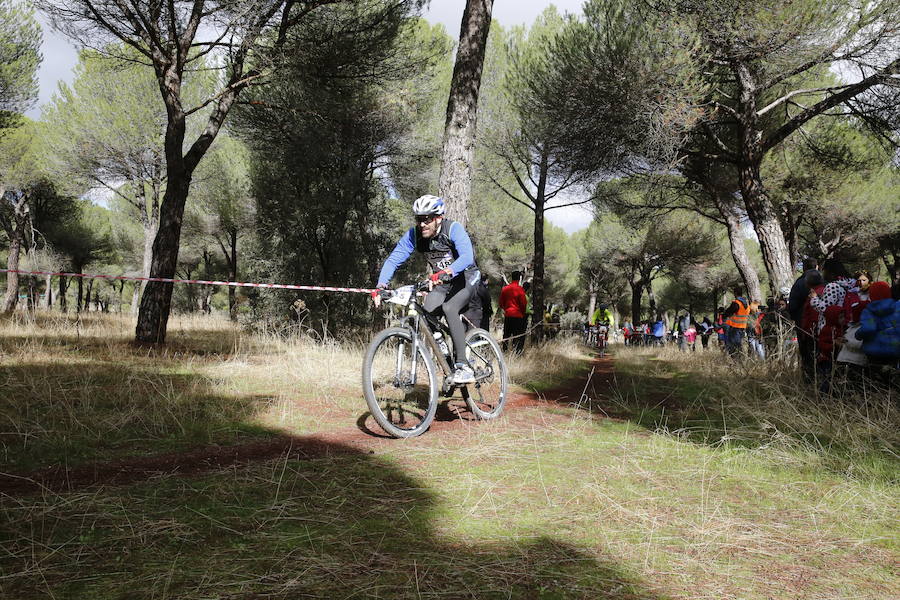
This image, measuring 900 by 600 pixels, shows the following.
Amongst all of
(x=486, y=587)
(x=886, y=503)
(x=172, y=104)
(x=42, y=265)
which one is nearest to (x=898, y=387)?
(x=886, y=503)

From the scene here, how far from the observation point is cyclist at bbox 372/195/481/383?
13.7ft

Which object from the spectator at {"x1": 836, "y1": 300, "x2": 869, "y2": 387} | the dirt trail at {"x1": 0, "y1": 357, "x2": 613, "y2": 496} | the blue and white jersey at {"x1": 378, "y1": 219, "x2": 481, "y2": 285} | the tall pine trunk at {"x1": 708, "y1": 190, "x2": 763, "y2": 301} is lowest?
the dirt trail at {"x1": 0, "y1": 357, "x2": 613, "y2": 496}

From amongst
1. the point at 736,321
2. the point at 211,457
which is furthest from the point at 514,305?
the point at 211,457

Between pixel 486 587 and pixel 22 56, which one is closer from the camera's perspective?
pixel 486 587

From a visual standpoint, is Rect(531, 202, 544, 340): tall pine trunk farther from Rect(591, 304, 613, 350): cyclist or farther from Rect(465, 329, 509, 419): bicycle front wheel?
Rect(465, 329, 509, 419): bicycle front wheel

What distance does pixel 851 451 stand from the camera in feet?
10.0

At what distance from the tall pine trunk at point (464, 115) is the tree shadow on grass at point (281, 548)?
186 inches

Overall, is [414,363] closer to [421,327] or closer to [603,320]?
[421,327]

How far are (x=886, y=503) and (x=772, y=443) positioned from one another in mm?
906

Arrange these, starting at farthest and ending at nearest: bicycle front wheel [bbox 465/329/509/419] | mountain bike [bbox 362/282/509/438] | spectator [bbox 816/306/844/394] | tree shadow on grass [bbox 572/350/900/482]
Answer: spectator [bbox 816/306/844/394]
bicycle front wheel [bbox 465/329/509/419]
mountain bike [bbox 362/282/509/438]
tree shadow on grass [bbox 572/350/900/482]

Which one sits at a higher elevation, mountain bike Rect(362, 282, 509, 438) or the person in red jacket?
the person in red jacket

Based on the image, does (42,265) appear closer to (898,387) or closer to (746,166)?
(746,166)

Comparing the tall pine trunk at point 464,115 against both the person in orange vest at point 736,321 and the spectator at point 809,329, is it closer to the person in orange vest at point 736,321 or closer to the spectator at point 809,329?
the spectator at point 809,329

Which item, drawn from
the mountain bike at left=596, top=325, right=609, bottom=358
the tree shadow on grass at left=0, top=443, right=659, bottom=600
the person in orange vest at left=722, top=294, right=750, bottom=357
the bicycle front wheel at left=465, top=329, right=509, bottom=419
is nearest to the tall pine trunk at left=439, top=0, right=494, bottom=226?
A: the bicycle front wheel at left=465, top=329, right=509, bottom=419
